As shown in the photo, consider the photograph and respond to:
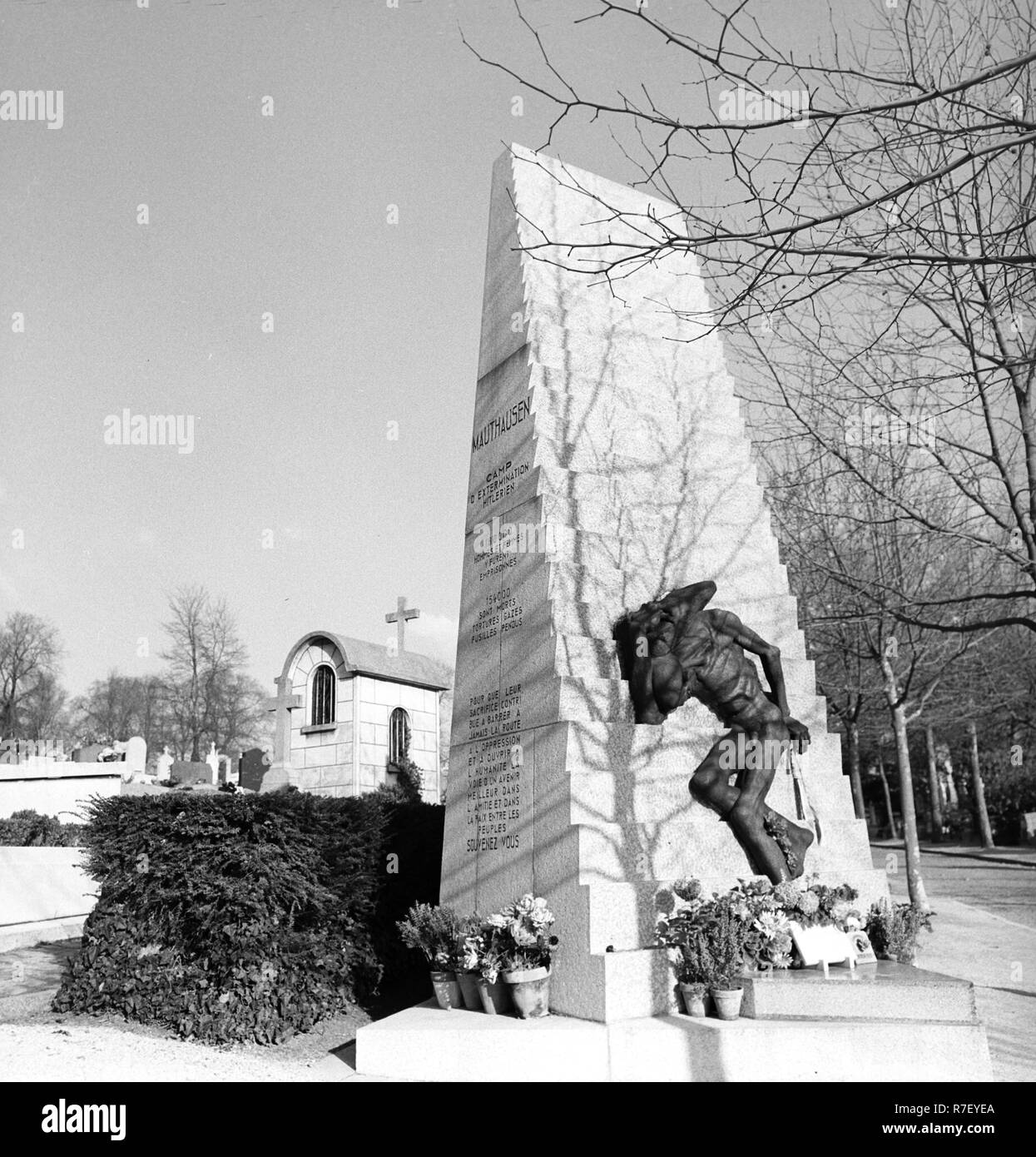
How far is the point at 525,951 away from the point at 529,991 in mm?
268

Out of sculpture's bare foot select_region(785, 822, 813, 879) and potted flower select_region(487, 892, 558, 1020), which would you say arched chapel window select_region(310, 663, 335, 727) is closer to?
sculpture's bare foot select_region(785, 822, 813, 879)

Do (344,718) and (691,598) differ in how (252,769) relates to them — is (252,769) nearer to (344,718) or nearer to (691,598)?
(344,718)

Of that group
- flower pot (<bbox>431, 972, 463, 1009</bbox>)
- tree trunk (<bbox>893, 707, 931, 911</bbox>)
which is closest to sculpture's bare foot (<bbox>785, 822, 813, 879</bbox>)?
flower pot (<bbox>431, 972, 463, 1009</bbox>)

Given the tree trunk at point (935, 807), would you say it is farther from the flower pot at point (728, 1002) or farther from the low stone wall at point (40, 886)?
the flower pot at point (728, 1002)

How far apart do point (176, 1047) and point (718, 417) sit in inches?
304

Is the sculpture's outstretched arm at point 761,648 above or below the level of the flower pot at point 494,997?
above

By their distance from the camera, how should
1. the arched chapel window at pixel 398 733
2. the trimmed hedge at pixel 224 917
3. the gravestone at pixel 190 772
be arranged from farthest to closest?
the gravestone at pixel 190 772
the arched chapel window at pixel 398 733
the trimmed hedge at pixel 224 917

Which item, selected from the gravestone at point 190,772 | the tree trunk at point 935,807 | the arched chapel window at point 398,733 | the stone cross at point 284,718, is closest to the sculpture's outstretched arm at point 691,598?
the arched chapel window at point 398,733

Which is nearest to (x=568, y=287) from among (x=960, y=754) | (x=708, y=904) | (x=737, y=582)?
(x=737, y=582)

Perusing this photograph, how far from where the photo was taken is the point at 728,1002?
6.71 m

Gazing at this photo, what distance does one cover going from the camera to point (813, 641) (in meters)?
17.4

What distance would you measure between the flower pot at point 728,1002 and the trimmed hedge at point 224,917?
3.54 metres

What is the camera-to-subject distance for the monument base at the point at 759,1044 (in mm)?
6332
